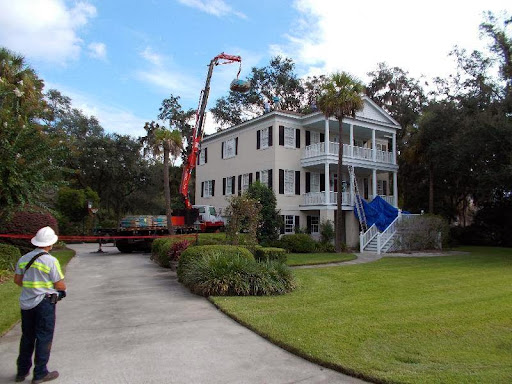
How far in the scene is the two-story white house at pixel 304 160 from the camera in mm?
25453

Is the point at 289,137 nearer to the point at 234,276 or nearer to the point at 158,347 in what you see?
the point at 234,276

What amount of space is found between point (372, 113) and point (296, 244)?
1161 cm

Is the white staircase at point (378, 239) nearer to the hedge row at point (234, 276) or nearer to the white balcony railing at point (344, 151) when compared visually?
the white balcony railing at point (344, 151)

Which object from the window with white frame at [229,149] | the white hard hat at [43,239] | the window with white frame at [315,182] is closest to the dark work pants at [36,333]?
the white hard hat at [43,239]

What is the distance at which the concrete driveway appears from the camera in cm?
495

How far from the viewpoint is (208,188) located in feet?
104

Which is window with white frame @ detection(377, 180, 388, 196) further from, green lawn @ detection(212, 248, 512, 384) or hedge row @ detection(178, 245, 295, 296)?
hedge row @ detection(178, 245, 295, 296)

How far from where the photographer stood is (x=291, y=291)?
10188 mm

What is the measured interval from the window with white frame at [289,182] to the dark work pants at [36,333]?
70.5 ft

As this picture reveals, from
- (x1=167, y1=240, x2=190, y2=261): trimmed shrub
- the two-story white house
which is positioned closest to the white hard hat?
(x1=167, y1=240, x2=190, y2=261): trimmed shrub

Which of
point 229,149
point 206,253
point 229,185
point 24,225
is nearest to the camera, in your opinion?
point 206,253

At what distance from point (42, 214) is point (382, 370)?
16213 millimetres

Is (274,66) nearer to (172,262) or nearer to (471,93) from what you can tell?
(471,93)

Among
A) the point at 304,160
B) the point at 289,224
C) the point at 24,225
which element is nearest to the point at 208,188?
the point at 289,224
